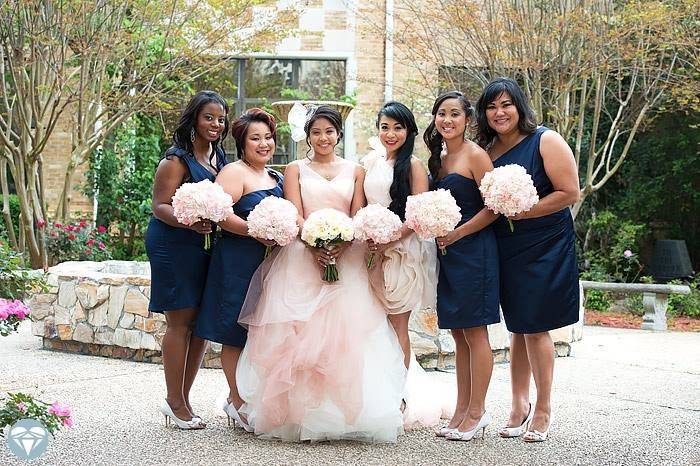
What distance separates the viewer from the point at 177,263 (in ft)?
17.5

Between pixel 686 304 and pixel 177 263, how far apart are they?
10106mm

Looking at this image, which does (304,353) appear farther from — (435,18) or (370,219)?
(435,18)

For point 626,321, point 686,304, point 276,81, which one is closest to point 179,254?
point 626,321

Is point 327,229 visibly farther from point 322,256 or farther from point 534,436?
point 534,436

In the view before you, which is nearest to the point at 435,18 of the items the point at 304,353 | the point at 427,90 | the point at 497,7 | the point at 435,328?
the point at 497,7

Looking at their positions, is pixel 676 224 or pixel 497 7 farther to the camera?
pixel 676 224

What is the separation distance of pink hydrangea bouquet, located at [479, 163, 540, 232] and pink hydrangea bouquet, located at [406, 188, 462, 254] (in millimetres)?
196

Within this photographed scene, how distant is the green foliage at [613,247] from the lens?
14523 millimetres

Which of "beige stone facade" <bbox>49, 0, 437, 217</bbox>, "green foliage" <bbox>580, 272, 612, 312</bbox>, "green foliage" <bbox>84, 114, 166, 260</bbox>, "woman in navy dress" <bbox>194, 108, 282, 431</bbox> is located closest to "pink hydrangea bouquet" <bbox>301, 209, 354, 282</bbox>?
"woman in navy dress" <bbox>194, 108, 282, 431</bbox>

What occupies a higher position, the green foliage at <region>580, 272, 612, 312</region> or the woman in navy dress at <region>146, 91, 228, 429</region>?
the woman in navy dress at <region>146, 91, 228, 429</region>

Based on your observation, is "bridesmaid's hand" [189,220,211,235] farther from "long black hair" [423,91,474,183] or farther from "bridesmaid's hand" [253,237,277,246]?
A: "long black hair" [423,91,474,183]

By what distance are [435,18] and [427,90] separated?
223cm

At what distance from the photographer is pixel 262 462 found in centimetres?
466

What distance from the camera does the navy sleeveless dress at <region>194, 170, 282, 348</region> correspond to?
5.23 metres
